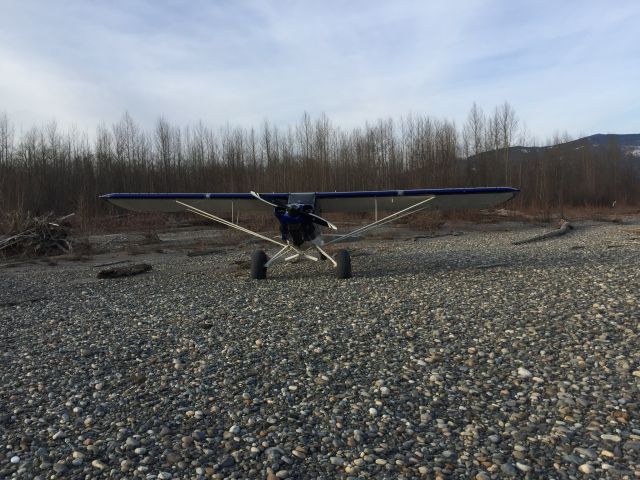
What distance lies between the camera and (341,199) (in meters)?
10.3

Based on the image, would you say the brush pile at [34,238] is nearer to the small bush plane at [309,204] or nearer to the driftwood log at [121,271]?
the driftwood log at [121,271]

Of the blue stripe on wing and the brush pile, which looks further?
the brush pile

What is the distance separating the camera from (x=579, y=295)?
6.97 m

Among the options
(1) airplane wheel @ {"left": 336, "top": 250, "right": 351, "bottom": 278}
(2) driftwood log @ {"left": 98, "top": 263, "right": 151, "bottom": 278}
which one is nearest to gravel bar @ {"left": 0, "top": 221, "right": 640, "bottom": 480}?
(1) airplane wheel @ {"left": 336, "top": 250, "right": 351, "bottom": 278}

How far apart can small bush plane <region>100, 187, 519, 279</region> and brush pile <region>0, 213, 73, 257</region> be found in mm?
7068

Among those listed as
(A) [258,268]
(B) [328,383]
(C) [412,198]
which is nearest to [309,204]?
(A) [258,268]

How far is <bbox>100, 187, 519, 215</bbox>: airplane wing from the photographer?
9516 millimetres

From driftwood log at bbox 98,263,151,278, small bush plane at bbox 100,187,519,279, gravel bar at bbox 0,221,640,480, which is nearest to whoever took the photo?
gravel bar at bbox 0,221,640,480

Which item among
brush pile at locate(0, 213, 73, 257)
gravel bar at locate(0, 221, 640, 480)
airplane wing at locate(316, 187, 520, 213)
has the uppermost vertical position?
airplane wing at locate(316, 187, 520, 213)

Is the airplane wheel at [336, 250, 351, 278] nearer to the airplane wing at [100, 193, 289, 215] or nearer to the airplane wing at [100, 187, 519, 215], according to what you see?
the airplane wing at [100, 187, 519, 215]

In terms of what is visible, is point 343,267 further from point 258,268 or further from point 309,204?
point 258,268

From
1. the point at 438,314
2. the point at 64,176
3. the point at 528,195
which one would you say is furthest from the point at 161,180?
the point at 438,314

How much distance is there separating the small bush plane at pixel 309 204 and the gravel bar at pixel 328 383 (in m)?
1.65

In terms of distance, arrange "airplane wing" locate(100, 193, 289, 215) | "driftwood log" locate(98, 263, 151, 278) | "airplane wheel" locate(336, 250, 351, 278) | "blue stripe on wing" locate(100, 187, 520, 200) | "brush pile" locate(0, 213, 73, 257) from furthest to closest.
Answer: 1. "brush pile" locate(0, 213, 73, 257)
2. "driftwood log" locate(98, 263, 151, 278)
3. "airplane wing" locate(100, 193, 289, 215)
4. "blue stripe on wing" locate(100, 187, 520, 200)
5. "airplane wheel" locate(336, 250, 351, 278)
